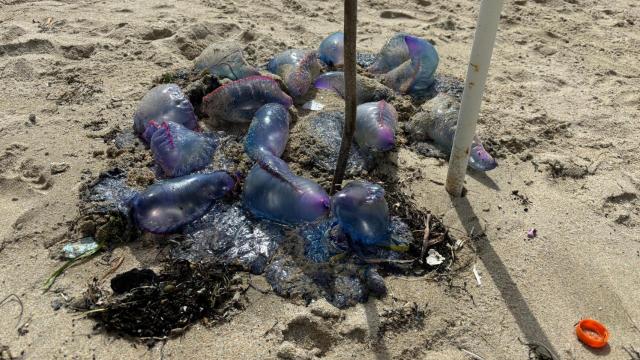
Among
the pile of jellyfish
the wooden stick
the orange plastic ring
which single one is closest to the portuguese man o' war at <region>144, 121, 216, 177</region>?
the pile of jellyfish

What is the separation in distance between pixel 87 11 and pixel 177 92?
5.65ft

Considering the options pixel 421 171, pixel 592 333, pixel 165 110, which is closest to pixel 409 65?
pixel 421 171

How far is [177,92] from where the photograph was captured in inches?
109

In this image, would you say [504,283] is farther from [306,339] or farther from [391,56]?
[391,56]

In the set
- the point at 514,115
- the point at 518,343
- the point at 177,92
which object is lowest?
the point at 518,343

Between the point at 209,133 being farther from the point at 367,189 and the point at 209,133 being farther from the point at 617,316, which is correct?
the point at 617,316

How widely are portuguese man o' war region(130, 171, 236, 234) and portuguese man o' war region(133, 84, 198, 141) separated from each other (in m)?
0.47

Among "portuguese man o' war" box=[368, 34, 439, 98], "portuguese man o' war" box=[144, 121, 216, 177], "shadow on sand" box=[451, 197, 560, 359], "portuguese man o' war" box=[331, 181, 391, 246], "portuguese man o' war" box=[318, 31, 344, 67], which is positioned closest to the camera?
"shadow on sand" box=[451, 197, 560, 359]

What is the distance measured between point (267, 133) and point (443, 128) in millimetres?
892

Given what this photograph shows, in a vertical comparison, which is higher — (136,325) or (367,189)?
(367,189)

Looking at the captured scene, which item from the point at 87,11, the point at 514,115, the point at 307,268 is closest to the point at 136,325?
the point at 307,268

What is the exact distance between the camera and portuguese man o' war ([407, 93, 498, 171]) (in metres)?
2.61

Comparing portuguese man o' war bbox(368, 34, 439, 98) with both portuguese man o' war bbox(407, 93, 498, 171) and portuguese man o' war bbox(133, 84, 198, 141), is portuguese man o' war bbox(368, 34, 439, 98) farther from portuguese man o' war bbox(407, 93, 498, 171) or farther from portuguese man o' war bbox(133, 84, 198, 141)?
portuguese man o' war bbox(133, 84, 198, 141)

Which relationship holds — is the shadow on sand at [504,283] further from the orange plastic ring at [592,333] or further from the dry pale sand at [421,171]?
the orange plastic ring at [592,333]
